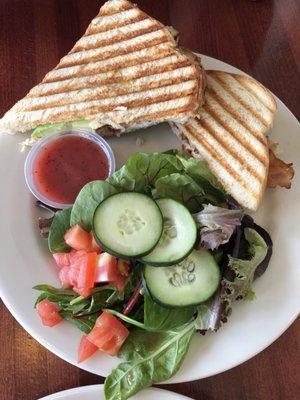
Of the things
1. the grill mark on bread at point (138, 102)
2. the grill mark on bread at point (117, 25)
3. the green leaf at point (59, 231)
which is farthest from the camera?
the grill mark on bread at point (117, 25)

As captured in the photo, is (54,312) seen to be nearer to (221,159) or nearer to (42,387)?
(42,387)

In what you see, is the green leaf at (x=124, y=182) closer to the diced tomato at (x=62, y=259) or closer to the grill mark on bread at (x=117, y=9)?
the diced tomato at (x=62, y=259)

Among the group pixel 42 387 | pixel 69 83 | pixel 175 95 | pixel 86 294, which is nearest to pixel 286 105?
pixel 175 95

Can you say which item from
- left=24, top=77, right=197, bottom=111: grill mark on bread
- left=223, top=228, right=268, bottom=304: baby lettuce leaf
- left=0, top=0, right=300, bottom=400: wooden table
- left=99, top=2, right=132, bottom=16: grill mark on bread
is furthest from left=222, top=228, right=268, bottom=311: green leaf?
left=99, top=2, right=132, bottom=16: grill mark on bread

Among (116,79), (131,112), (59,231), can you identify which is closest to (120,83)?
(116,79)

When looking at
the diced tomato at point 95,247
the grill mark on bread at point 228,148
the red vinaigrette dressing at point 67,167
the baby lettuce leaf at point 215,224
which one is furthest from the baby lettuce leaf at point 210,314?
the red vinaigrette dressing at point 67,167

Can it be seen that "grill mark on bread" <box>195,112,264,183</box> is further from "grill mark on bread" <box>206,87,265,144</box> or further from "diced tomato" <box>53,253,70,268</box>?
"diced tomato" <box>53,253,70,268</box>

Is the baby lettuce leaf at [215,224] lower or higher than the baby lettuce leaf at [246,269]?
higher

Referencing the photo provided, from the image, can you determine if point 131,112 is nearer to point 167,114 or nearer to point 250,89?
point 167,114
